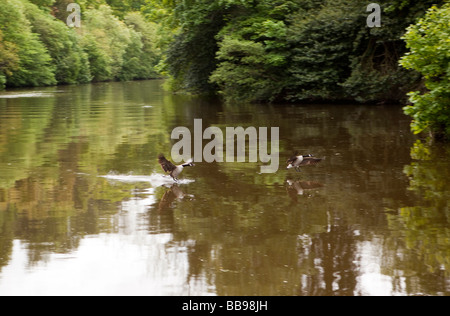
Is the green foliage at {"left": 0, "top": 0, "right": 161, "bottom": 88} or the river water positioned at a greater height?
the green foliage at {"left": 0, "top": 0, "right": 161, "bottom": 88}

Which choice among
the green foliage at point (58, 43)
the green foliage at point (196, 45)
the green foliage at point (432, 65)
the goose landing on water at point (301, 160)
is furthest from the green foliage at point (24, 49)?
the goose landing on water at point (301, 160)

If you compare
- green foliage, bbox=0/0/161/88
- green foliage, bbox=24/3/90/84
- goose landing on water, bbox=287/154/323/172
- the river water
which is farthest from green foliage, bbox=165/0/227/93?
green foliage, bbox=24/3/90/84

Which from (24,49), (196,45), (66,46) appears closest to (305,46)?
(196,45)

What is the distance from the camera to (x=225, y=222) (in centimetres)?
823

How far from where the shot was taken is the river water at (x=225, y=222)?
6.15 m

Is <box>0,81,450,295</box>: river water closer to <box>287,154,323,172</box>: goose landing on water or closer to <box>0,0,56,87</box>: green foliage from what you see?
<box>287,154,323,172</box>: goose landing on water

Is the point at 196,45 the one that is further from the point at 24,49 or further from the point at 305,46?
the point at 24,49

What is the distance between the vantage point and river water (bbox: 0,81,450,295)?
615 centimetres

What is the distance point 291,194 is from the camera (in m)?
9.89

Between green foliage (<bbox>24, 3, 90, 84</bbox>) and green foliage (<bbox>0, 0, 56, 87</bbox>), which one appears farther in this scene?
green foliage (<bbox>24, 3, 90, 84</bbox>)
